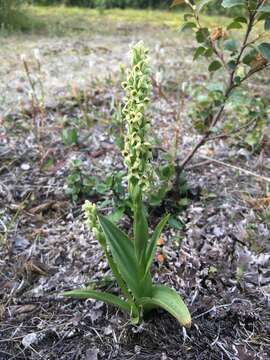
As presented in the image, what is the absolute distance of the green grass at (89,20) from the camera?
6.77 m

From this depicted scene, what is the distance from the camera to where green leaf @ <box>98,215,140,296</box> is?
174 centimetres

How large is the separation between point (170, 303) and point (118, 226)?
844mm

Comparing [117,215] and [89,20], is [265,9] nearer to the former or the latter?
[117,215]

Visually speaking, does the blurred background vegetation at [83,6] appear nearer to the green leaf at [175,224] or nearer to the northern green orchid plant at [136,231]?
the green leaf at [175,224]

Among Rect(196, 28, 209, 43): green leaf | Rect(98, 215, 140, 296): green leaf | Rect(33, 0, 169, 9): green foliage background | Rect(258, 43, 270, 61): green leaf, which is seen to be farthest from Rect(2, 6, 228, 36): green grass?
Rect(98, 215, 140, 296): green leaf

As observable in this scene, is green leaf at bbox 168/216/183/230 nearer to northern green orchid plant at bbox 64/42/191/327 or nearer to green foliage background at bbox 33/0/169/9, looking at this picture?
northern green orchid plant at bbox 64/42/191/327

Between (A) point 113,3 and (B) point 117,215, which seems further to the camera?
(A) point 113,3

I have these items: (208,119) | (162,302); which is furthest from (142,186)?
(208,119)

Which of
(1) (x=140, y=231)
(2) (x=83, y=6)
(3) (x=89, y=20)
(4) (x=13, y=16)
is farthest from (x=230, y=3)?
(2) (x=83, y=6)

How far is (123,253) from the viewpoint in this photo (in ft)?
5.82

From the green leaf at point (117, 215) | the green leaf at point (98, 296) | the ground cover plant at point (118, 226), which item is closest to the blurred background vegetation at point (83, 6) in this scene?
the ground cover plant at point (118, 226)

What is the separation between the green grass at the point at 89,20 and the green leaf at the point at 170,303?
533 cm

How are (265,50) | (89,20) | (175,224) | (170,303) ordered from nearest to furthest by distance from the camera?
(170,303), (265,50), (175,224), (89,20)

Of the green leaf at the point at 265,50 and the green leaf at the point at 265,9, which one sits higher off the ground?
the green leaf at the point at 265,9
